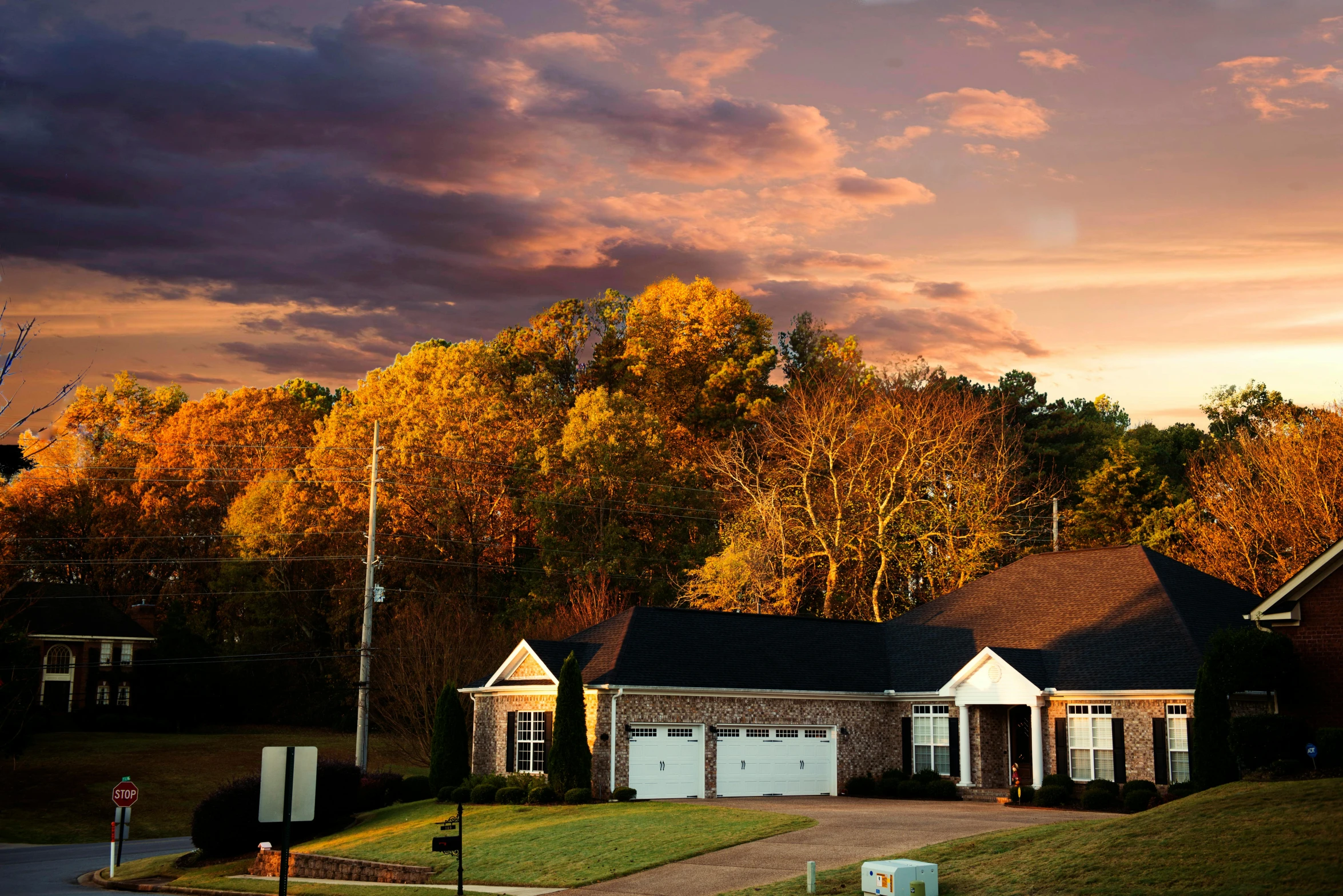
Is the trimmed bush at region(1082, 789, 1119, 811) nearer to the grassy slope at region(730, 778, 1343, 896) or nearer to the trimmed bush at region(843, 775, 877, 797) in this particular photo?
the trimmed bush at region(843, 775, 877, 797)

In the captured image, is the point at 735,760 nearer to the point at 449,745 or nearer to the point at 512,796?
the point at 512,796

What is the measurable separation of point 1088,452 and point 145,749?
48835 millimetres

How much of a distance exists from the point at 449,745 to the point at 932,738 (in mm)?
14458

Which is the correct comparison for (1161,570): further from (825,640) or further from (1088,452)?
(1088,452)

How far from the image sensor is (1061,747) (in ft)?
113

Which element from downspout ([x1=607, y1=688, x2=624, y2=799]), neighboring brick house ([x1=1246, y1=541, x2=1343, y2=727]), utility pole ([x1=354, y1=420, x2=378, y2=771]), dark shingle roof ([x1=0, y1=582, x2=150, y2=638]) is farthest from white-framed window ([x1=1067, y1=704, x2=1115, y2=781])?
dark shingle roof ([x1=0, y1=582, x2=150, y2=638])

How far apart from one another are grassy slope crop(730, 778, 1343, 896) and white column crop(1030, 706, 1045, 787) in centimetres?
1290

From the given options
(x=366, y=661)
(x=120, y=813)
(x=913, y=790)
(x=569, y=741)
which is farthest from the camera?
(x=366, y=661)

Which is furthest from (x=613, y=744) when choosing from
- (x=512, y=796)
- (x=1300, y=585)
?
(x=1300, y=585)

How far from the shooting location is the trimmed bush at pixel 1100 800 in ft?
105

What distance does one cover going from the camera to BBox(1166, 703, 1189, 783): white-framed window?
3203 centimetres

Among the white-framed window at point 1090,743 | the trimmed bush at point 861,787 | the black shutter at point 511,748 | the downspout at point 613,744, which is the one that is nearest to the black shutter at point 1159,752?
the white-framed window at point 1090,743

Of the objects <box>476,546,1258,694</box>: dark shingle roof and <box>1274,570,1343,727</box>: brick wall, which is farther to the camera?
<box>476,546,1258,694</box>: dark shingle roof

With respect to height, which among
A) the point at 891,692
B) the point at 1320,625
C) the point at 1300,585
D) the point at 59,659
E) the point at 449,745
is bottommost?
the point at 449,745
